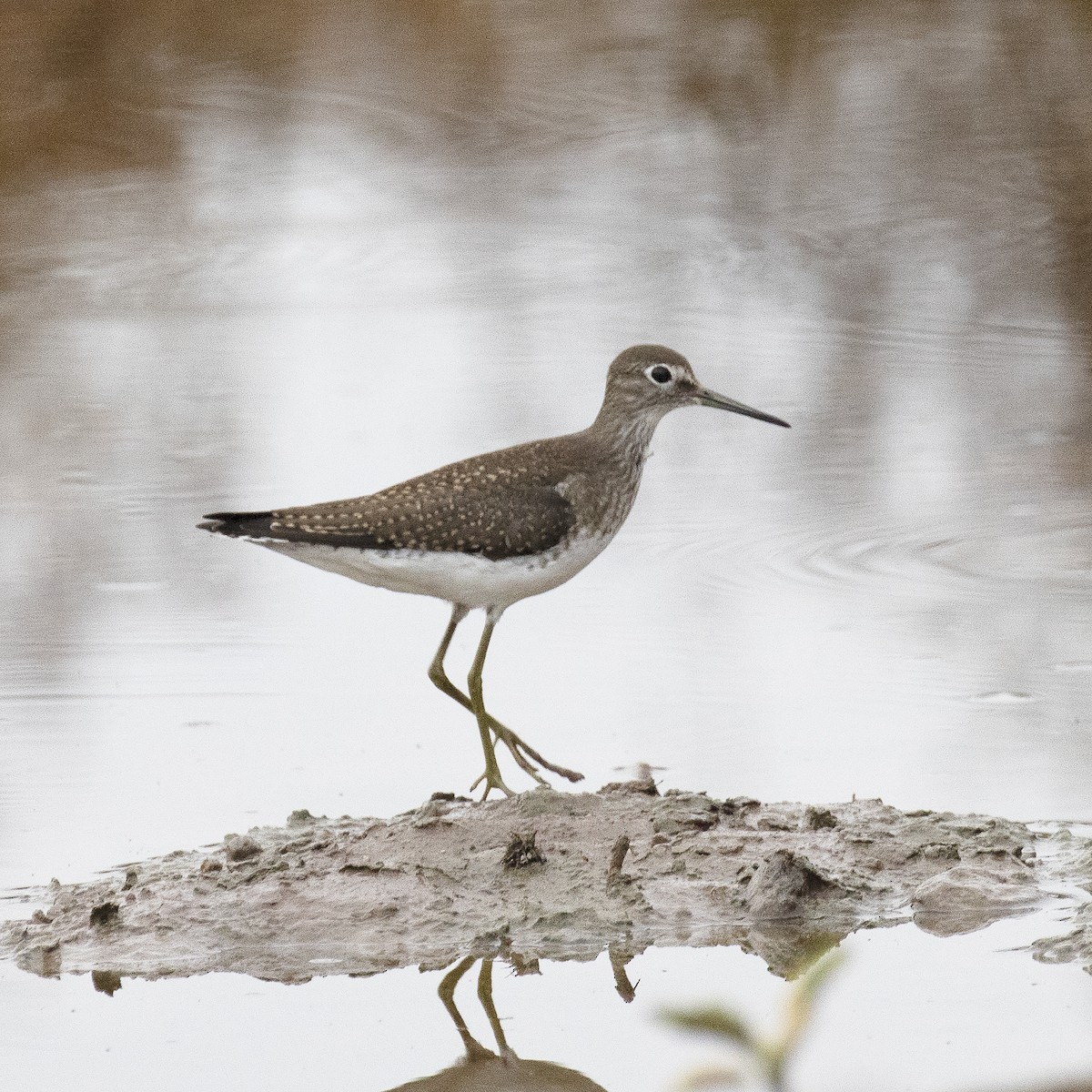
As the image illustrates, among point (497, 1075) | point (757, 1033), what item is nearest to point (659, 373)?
point (497, 1075)

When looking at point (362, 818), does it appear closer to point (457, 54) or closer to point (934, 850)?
point (934, 850)

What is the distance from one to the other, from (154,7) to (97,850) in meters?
11.8

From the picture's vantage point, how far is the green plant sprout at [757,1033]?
147cm

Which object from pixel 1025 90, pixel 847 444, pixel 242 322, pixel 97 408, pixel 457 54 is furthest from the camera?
pixel 457 54

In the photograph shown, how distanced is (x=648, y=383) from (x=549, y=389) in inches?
123

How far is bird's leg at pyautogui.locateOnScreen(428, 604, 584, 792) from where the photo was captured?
17.2 feet

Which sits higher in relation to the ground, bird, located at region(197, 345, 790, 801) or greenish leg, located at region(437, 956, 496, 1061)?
bird, located at region(197, 345, 790, 801)

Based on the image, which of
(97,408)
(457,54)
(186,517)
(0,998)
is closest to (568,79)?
(457,54)

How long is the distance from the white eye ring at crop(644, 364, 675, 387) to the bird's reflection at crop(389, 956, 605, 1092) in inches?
96.3

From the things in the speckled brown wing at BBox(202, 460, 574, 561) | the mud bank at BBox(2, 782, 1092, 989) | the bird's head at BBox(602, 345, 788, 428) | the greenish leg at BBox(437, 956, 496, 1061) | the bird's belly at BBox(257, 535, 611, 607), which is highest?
the bird's head at BBox(602, 345, 788, 428)

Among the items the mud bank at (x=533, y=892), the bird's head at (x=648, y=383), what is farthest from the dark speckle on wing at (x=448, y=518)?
the mud bank at (x=533, y=892)

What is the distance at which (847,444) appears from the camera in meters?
8.42

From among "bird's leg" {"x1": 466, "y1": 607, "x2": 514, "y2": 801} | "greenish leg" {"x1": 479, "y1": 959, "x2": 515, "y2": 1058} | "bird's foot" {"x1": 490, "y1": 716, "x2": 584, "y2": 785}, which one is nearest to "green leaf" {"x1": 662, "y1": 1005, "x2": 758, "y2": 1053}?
"greenish leg" {"x1": 479, "y1": 959, "x2": 515, "y2": 1058}

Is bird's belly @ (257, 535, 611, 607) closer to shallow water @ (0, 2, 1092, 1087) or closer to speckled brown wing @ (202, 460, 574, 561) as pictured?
speckled brown wing @ (202, 460, 574, 561)
